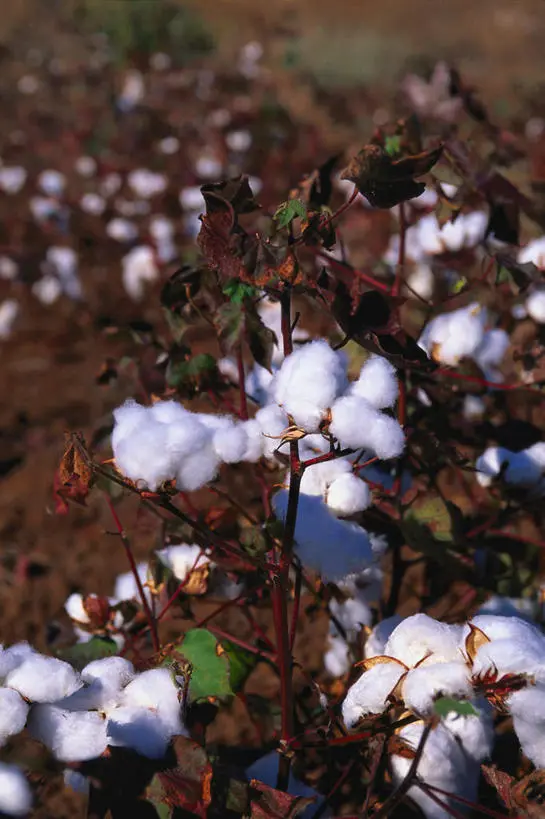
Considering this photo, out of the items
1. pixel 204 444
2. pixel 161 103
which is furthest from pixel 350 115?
pixel 204 444

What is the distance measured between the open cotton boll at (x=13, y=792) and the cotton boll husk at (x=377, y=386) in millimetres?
463

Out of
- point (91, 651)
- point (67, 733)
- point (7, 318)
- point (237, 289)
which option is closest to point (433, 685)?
point (67, 733)

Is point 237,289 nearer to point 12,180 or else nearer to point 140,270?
point 140,270

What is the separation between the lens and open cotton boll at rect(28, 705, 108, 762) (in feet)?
2.49

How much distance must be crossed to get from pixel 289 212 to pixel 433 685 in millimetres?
473

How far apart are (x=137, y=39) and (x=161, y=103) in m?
4.17

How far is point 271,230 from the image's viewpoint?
3.03ft

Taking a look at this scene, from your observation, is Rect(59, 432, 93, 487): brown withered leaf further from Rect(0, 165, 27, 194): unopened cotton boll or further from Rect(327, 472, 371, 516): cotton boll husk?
Rect(0, 165, 27, 194): unopened cotton boll

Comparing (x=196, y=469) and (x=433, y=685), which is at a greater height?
(x=196, y=469)

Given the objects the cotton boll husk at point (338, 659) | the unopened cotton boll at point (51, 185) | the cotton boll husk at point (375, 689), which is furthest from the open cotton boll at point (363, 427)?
the unopened cotton boll at point (51, 185)

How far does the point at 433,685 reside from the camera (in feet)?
2.41

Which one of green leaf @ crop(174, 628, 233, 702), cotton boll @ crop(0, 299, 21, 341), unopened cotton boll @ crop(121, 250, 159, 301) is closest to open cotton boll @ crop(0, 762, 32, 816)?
green leaf @ crop(174, 628, 233, 702)

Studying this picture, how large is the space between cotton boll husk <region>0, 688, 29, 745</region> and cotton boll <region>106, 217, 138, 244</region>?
12.0 ft

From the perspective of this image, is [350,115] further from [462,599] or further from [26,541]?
[462,599]
